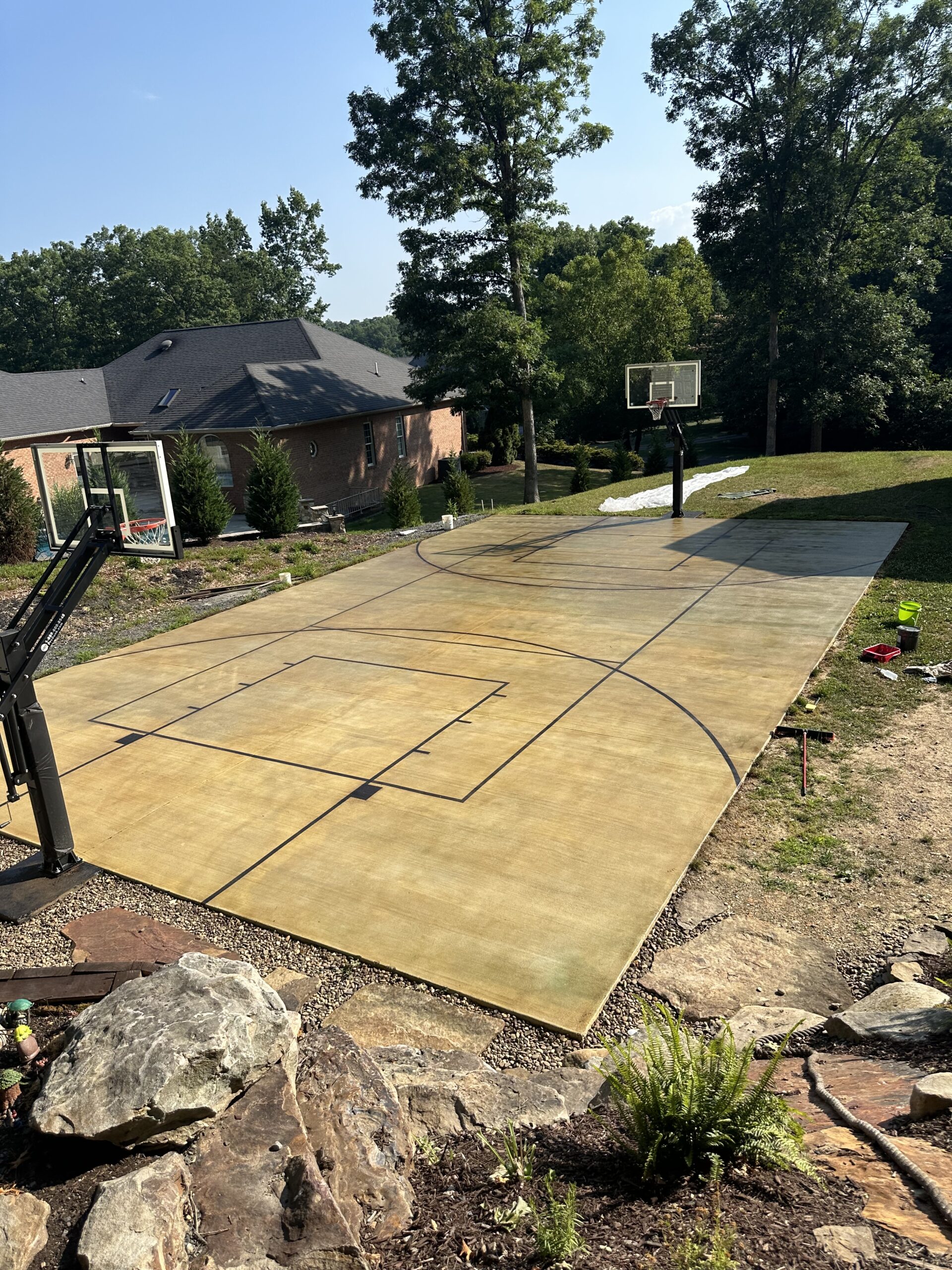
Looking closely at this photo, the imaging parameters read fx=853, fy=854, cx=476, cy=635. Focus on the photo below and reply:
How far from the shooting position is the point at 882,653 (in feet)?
32.5

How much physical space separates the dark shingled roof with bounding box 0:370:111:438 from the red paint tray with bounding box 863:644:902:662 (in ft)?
73.1

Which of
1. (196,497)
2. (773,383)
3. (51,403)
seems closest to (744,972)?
(196,497)

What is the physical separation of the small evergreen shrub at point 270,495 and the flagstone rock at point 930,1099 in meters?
18.6

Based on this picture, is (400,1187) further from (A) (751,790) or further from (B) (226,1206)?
(A) (751,790)

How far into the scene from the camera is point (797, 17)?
26.6m

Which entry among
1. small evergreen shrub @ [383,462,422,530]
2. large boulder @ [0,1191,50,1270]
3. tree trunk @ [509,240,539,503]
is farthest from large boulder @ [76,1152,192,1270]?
tree trunk @ [509,240,539,503]

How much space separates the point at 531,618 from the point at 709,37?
85.5 ft

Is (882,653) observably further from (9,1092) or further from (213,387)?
(213,387)

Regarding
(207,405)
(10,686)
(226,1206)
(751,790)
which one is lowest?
(751,790)

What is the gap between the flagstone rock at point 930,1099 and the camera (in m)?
3.39

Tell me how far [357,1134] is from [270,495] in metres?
17.9

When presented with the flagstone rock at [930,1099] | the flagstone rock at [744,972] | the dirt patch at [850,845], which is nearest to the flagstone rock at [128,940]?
the flagstone rock at [744,972]

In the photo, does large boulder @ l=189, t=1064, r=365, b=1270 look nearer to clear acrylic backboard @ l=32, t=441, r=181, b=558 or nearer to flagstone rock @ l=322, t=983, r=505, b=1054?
flagstone rock @ l=322, t=983, r=505, b=1054

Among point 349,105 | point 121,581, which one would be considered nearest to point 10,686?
point 121,581
